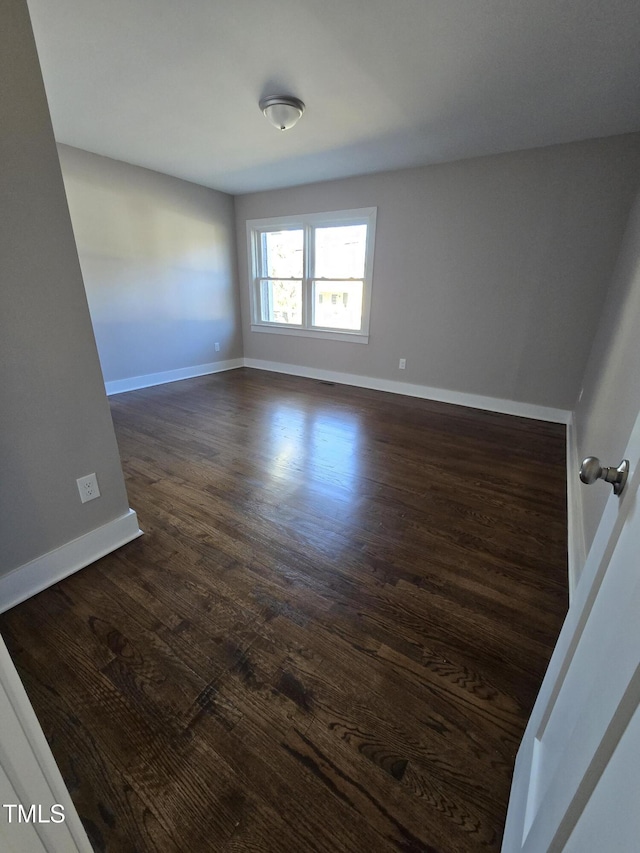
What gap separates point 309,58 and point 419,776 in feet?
10.5

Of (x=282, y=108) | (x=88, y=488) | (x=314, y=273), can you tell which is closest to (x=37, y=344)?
(x=88, y=488)

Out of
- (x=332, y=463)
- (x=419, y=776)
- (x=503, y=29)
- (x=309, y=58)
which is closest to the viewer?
(x=419, y=776)

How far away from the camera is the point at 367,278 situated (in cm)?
416

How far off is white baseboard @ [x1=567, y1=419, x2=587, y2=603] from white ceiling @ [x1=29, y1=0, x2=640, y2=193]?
91.2 inches

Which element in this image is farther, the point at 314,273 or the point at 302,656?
the point at 314,273

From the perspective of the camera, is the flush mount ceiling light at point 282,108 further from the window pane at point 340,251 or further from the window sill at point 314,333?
the window sill at point 314,333

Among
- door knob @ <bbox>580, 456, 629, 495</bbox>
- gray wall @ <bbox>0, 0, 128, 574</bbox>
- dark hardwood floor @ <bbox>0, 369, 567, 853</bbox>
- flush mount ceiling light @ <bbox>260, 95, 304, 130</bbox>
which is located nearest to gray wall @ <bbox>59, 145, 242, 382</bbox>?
flush mount ceiling light @ <bbox>260, 95, 304, 130</bbox>

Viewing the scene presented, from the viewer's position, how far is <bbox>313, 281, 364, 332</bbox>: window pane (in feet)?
14.4

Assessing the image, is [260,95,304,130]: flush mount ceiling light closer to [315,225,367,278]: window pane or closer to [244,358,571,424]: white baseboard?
[315,225,367,278]: window pane

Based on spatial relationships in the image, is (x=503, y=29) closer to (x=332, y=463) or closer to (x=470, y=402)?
(x=332, y=463)

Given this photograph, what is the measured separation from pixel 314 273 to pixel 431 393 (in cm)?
223

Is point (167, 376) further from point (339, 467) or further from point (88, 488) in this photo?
point (88, 488)

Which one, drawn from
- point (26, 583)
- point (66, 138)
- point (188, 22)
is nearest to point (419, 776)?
point (26, 583)

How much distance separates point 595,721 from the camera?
1.52 feet
